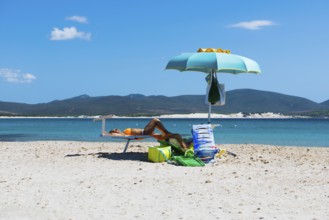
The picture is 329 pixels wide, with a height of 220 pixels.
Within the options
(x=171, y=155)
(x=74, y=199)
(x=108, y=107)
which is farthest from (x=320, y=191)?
(x=108, y=107)

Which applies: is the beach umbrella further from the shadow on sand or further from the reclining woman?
the shadow on sand

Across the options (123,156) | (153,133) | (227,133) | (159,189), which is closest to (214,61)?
(153,133)

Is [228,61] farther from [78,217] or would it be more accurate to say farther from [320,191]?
[78,217]

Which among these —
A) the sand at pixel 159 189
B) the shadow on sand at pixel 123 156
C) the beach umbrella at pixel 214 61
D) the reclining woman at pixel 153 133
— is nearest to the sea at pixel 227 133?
the reclining woman at pixel 153 133

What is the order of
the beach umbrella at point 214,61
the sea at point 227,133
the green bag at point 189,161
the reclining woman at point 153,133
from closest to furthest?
the green bag at point 189,161 → the beach umbrella at point 214,61 → the reclining woman at point 153,133 → the sea at point 227,133

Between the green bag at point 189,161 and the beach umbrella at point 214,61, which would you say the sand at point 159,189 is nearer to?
the green bag at point 189,161

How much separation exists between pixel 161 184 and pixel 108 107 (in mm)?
186892

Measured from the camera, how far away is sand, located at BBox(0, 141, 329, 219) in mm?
5398

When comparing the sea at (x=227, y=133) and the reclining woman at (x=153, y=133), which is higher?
the reclining woman at (x=153, y=133)

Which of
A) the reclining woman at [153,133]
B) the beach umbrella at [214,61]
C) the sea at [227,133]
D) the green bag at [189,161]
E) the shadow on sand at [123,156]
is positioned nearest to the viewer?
the green bag at [189,161]

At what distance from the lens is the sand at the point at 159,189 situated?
17.7ft

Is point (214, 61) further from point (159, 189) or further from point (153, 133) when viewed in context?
point (159, 189)

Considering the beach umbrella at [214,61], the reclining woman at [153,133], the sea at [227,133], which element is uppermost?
the beach umbrella at [214,61]

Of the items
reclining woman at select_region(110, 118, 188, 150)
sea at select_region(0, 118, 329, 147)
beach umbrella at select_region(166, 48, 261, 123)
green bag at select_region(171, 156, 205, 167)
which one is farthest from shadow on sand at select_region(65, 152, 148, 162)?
beach umbrella at select_region(166, 48, 261, 123)
